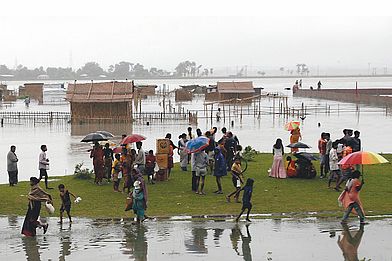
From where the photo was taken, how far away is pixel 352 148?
58.2ft

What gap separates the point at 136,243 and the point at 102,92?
3498 cm

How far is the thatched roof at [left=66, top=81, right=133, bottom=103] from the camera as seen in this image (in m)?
45.6

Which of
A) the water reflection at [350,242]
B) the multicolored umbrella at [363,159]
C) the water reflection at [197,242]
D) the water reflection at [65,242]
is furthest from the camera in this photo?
the multicolored umbrella at [363,159]

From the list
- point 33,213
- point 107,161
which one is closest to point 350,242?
point 33,213

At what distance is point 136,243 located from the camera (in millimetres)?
11852

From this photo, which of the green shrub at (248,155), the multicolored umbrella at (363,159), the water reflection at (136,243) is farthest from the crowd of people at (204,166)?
the green shrub at (248,155)

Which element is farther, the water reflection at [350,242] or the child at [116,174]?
the child at [116,174]

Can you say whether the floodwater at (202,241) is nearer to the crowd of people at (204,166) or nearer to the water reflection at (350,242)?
the water reflection at (350,242)

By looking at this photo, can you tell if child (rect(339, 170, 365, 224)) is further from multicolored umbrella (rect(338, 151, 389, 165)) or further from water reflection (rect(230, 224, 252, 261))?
water reflection (rect(230, 224, 252, 261))

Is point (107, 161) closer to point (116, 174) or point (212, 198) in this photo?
point (116, 174)

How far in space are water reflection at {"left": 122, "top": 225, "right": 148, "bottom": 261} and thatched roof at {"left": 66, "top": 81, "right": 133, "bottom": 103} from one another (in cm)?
3273

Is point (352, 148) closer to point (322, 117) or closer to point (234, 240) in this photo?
point (234, 240)

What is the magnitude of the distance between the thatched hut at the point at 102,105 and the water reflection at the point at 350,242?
1342 inches

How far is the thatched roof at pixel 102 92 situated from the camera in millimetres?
45562
